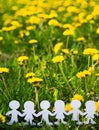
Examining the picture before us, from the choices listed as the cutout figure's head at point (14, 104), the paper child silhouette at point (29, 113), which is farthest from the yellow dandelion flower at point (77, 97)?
the cutout figure's head at point (14, 104)

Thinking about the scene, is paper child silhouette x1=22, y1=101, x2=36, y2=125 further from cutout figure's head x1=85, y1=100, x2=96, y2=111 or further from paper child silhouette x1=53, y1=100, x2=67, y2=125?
cutout figure's head x1=85, y1=100, x2=96, y2=111

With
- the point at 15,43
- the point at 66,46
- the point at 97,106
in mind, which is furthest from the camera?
the point at 15,43

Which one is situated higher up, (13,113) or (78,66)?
(78,66)

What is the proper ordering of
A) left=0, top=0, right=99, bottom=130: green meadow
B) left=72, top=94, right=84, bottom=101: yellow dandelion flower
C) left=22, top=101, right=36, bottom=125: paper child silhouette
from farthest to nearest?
left=0, top=0, right=99, bottom=130: green meadow < left=72, top=94, right=84, bottom=101: yellow dandelion flower < left=22, top=101, right=36, bottom=125: paper child silhouette

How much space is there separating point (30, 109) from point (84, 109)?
1.37ft

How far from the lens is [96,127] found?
11.6 feet

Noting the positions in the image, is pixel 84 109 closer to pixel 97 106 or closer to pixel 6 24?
pixel 97 106

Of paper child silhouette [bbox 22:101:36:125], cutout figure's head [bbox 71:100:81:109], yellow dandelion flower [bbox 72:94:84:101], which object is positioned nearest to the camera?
cutout figure's head [bbox 71:100:81:109]

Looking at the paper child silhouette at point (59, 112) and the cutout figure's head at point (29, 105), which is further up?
the cutout figure's head at point (29, 105)

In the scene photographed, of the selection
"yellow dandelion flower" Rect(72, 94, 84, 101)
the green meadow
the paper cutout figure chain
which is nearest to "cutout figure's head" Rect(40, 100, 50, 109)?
the paper cutout figure chain

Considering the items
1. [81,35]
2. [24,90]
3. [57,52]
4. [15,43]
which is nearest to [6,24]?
[15,43]

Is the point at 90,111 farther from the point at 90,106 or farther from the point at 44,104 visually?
the point at 44,104

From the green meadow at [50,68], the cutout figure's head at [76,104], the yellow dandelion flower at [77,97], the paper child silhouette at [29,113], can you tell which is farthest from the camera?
the green meadow at [50,68]

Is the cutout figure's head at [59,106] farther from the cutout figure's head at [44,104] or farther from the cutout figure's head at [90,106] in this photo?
the cutout figure's head at [90,106]
